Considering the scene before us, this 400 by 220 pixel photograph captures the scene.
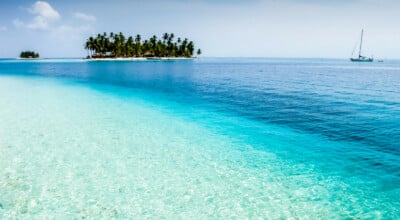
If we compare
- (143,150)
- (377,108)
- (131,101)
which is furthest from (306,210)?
(131,101)

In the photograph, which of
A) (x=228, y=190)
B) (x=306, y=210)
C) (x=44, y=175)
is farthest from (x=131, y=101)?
(x=306, y=210)

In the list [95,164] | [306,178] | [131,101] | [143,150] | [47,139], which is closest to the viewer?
[306,178]

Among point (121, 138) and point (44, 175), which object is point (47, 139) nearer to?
point (121, 138)

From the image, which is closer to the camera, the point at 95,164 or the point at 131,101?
the point at 95,164

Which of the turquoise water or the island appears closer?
the turquoise water

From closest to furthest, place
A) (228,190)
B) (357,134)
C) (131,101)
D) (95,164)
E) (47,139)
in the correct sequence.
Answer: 1. (228,190)
2. (95,164)
3. (47,139)
4. (357,134)
5. (131,101)

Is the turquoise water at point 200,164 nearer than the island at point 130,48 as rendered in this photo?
Yes

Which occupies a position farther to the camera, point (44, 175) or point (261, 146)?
point (261, 146)

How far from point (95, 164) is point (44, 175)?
5.64 feet

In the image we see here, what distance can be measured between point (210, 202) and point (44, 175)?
223 inches

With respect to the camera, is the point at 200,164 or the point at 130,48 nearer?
the point at 200,164

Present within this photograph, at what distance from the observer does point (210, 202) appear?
8211mm

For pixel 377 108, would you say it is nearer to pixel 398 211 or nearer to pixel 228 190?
pixel 398 211

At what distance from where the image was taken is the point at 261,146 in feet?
43.9
